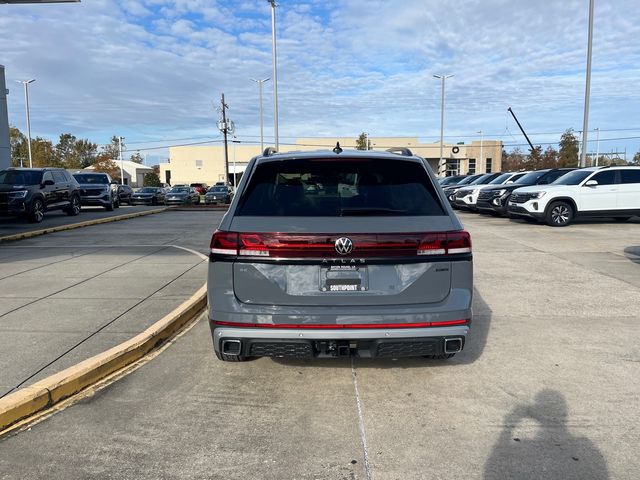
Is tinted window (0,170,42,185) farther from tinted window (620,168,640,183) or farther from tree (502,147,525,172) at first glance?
tree (502,147,525,172)

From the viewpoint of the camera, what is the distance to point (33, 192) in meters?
16.3

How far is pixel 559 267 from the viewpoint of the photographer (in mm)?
9148

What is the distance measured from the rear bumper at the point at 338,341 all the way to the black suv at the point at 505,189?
1521 centimetres

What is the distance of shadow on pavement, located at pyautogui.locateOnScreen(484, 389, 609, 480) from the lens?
305 centimetres

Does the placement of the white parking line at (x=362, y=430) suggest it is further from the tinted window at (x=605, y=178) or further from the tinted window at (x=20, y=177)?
the tinted window at (x=20, y=177)

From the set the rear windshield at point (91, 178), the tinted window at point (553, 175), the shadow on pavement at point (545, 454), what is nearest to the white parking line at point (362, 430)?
the shadow on pavement at point (545, 454)

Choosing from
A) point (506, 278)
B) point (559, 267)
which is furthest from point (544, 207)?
point (506, 278)

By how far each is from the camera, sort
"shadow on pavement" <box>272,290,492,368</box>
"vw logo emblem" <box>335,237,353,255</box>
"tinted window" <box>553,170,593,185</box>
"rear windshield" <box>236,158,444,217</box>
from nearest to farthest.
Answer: "vw logo emblem" <box>335,237,353,255</box> < "rear windshield" <box>236,158,444,217</box> < "shadow on pavement" <box>272,290,492,368</box> < "tinted window" <box>553,170,593,185</box>

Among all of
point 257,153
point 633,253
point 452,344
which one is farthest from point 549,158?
point 452,344

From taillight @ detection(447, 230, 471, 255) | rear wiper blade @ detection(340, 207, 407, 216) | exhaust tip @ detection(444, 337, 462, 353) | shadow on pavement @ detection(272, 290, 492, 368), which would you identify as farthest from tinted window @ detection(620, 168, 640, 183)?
rear wiper blade @ detection(340, 207, 407, 216)

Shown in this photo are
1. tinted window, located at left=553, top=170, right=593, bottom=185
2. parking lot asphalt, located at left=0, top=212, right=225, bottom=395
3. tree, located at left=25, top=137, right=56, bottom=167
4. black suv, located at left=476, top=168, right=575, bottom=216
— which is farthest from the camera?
tree, located at left=25, top=137, right=56, bottom=167

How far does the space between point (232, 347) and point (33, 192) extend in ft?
49.8

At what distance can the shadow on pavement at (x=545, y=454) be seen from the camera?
305 centimetres

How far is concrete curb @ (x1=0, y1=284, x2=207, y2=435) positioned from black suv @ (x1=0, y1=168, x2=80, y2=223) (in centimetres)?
1263
